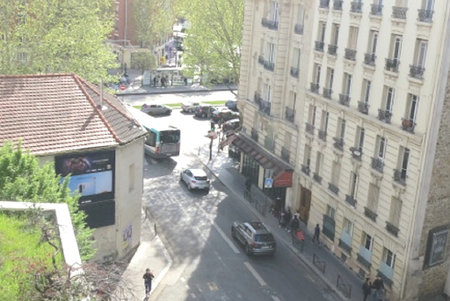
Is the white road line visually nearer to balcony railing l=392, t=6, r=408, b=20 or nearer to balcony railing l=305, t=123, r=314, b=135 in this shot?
balcony railing l=305, t=123, r=314, b=135

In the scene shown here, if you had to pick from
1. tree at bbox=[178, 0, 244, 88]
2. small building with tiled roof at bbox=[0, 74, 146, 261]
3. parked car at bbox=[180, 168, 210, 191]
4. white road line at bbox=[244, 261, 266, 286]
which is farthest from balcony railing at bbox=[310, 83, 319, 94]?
tree at bbox=[178, 0, 244, 88]

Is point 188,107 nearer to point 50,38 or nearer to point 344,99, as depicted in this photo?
point 50,38

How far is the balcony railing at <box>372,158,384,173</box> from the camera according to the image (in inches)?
1344

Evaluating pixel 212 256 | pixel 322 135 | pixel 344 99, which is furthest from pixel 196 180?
pixel 344 99

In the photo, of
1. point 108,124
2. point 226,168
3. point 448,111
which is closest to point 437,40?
point 448,111

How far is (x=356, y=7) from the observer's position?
35594 mm

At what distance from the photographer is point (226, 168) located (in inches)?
2185

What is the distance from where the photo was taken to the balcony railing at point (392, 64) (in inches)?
1278

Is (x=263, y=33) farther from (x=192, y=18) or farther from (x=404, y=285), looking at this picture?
(x=404, y=285)

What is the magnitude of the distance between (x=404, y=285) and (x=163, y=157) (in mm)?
28536

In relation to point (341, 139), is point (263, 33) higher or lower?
higher

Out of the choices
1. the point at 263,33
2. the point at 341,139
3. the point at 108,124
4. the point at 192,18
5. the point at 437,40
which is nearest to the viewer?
the point at 437,40

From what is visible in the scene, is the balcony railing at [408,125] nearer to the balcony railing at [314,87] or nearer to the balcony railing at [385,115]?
the balcony railing at [385,115]

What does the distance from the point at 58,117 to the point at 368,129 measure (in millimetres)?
17503
